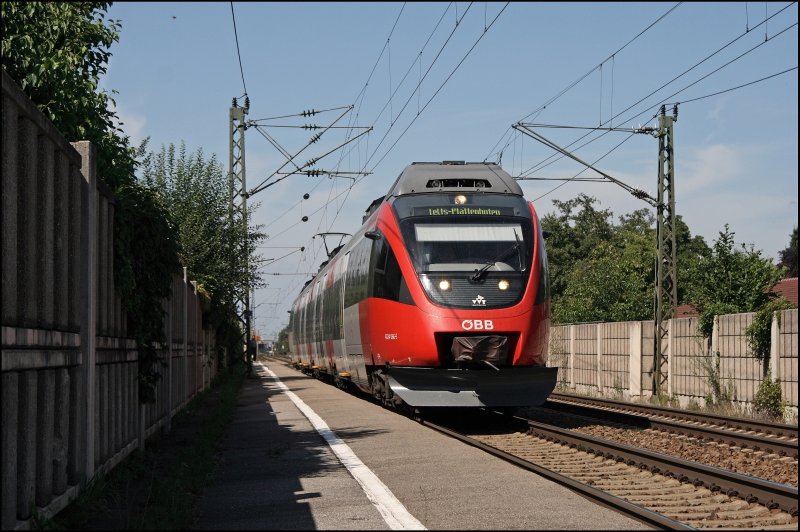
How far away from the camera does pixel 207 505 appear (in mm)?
8305

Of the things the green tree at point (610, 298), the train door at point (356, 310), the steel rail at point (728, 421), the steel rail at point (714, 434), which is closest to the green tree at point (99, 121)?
the train door at point (356, 310)

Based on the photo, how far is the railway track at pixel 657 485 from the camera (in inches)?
299

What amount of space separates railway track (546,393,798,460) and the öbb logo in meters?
3.12

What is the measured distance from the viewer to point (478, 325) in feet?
47.1

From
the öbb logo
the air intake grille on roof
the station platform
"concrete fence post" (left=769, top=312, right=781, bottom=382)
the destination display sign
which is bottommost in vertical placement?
the station platform

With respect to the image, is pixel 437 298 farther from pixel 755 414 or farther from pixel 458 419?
pixel 755 414

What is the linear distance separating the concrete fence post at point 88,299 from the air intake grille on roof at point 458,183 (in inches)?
326

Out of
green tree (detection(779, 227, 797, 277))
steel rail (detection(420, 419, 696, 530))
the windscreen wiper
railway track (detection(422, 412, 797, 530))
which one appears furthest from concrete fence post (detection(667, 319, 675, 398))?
green tree (detection(779, 227, 797, 277))

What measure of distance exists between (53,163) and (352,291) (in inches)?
477

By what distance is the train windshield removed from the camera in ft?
48.5

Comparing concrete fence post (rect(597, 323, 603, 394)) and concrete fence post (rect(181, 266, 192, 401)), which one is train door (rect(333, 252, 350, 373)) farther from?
concrete fence post (rect(597, 323, 603, 394))

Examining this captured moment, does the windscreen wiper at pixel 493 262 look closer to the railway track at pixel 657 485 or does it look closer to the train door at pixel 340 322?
the railway track at pixel 657 485

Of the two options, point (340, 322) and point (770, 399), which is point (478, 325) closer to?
point (770, 399)

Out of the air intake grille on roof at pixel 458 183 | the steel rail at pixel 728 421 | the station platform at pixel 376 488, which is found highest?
the air intake grille on roof at pixel 458 183
